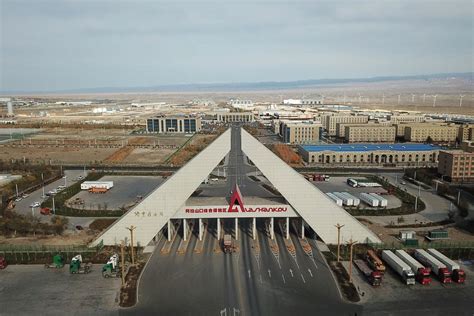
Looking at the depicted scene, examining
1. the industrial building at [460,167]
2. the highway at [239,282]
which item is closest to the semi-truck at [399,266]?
the highway at [239,282]

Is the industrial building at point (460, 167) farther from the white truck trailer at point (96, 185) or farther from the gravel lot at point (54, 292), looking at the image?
the gravel lot at point (54, 292)

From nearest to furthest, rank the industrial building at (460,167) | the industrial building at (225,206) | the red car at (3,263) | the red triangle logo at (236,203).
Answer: the red car at (3,263) < the industrial building at (225,206) < the red triangle logo at (236,203) < the industrial building at (460,167)

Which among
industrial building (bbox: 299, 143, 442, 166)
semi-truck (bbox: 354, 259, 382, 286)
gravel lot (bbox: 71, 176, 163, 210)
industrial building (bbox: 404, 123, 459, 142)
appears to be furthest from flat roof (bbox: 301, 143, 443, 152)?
semi-truck (bbox: 354, 259, 382, 286)

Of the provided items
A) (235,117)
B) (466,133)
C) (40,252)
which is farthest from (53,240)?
(235,117)

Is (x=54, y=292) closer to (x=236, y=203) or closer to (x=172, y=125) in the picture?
(x=236, y=203)

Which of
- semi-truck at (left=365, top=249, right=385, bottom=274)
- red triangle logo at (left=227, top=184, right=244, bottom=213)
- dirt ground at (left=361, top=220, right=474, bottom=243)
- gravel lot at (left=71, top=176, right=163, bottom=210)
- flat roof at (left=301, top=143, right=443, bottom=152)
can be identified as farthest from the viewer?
flat roof at (left=301, top=143, right=443, bottom=152)

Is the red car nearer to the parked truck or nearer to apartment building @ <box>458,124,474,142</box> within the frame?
the parked truck

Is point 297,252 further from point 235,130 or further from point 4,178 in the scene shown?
point 4,178
